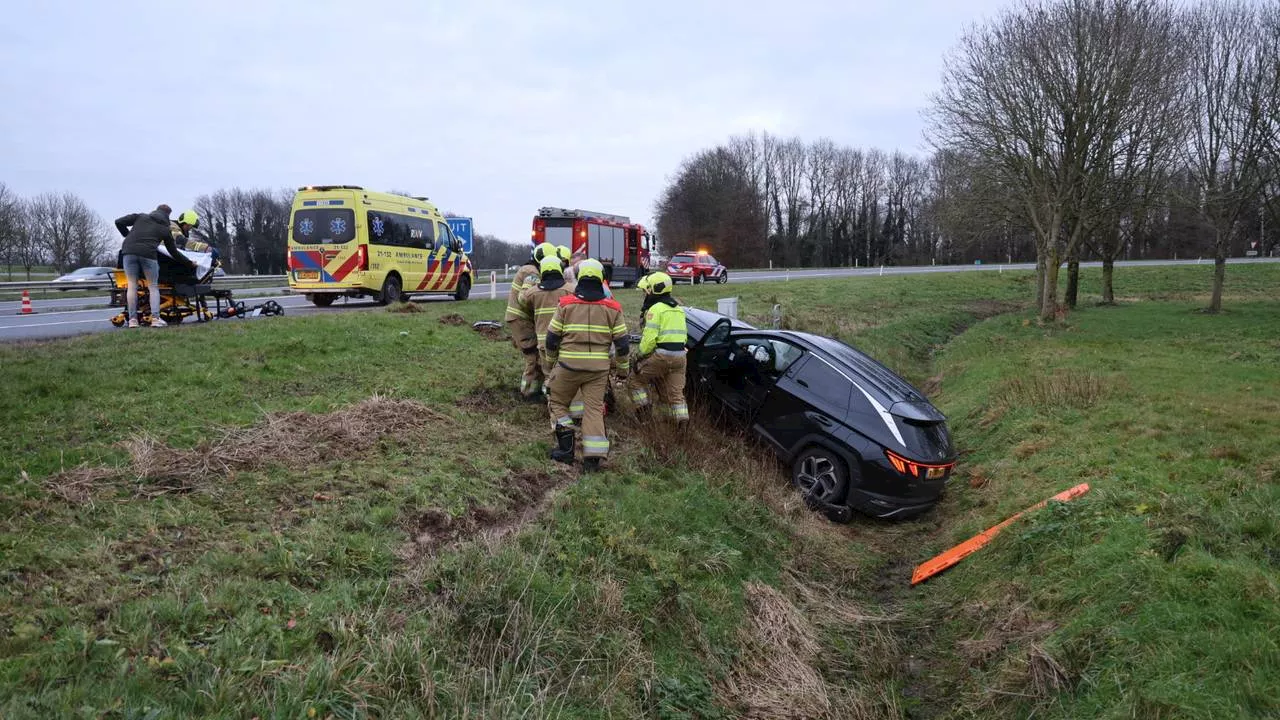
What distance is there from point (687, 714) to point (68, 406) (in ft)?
16.2

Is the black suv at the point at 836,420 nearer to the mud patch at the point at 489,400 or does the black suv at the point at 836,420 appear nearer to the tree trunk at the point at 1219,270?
the mud patch at the point at 489,400

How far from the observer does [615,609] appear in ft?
13.9

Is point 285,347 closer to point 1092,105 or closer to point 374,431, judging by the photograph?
point 374,431

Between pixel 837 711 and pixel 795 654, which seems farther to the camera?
pixel 795 654

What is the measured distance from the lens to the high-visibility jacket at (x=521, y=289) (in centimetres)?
767

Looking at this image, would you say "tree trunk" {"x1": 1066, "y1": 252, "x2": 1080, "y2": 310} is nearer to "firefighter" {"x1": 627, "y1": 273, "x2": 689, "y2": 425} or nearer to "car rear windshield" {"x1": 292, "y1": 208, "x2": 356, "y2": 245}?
"firefighter" {"x1": 627, "y1": 273, "x2": 689, "y2": 425}

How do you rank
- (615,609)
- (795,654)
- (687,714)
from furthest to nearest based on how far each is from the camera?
(795,654) < (615,609) < (687,714)

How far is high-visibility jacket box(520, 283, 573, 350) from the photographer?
732 cm

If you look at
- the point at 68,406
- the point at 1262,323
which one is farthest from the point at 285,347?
the point at 1262,323

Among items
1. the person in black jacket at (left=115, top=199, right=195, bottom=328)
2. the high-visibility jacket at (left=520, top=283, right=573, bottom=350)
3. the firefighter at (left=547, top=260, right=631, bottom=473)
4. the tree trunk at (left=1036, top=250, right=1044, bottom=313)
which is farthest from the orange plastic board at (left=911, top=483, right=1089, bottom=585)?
the tree trunk at (left=1036, top=250, right=1044, bottom=313)

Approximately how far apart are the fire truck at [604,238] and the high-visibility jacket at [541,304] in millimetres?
15801

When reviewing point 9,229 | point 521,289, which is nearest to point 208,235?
point 9,229

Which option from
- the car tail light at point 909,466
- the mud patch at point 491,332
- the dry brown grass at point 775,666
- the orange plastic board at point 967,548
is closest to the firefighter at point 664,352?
the car tail light at point 909,466

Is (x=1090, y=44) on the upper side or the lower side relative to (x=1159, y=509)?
upper
